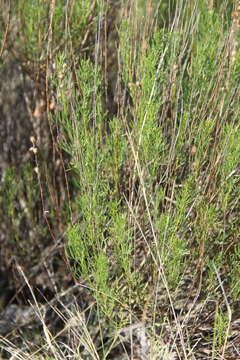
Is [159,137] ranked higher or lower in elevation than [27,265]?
higher

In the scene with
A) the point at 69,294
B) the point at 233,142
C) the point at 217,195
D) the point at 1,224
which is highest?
the point at 233,142

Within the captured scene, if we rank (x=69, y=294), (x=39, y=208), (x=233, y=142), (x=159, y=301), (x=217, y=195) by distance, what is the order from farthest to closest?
(x=39, y=208)
(x=69, y=294)
(x=159, y=301)
(x=217, y=195)
(x=233, y=142)

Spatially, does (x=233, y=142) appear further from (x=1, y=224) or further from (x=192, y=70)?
(x=1, y=224)

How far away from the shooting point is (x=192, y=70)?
2.23 metres

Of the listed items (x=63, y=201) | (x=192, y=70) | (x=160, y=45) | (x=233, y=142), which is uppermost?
(x=160, y=45)

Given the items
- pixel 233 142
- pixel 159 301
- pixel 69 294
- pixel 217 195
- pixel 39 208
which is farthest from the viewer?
pixel 39 208

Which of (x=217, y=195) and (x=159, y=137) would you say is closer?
(x=159, y=137)

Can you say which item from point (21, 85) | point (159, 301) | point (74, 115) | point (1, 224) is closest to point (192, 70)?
point (74, 115)

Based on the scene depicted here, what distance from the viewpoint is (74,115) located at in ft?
6.45

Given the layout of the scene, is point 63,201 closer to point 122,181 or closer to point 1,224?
point 1,224

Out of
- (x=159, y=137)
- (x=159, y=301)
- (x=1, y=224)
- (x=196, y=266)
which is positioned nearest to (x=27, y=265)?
(x=1, y=224)

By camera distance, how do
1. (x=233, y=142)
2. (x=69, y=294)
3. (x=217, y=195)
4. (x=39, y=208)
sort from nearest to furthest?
(x=233, y=142) → (x=217, y=195) → (x=69, y=294) → (x=39, y=208)

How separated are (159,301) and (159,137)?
2.47 ft

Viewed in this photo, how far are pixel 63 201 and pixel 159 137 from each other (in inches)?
42.7
